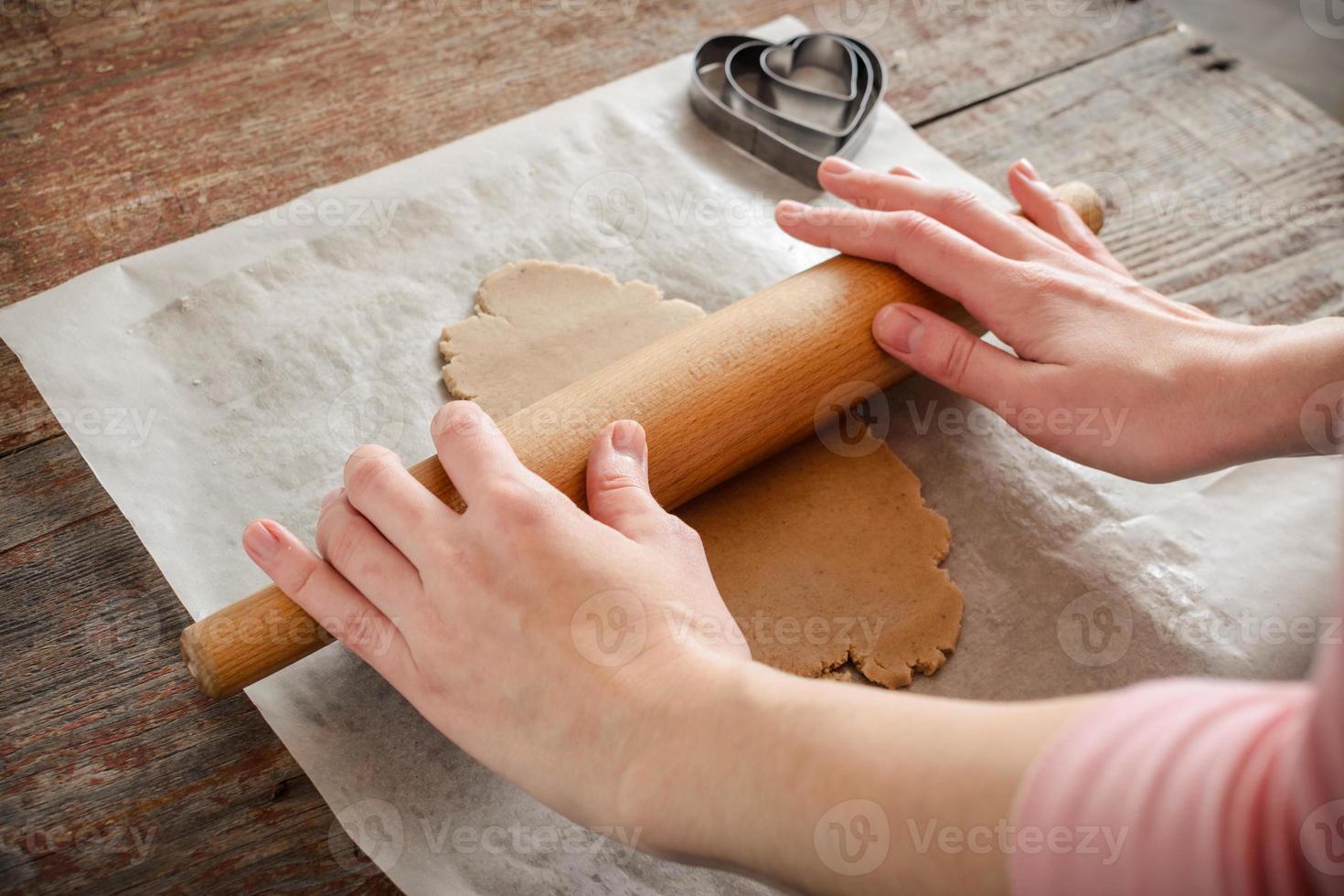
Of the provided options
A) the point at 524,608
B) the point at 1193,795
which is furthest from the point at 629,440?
the point at 1193,795

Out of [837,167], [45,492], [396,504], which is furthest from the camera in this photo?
[837,167]

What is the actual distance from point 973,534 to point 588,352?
666 mm

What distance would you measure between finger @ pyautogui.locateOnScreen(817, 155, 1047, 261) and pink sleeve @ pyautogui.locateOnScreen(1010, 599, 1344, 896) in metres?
0.95

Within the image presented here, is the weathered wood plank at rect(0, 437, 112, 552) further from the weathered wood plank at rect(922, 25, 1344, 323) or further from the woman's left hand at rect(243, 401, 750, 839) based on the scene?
the weathered wood plank at rect(922, 25, 1344, 323)

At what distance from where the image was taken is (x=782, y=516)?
4.85ft

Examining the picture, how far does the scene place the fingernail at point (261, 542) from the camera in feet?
3.95

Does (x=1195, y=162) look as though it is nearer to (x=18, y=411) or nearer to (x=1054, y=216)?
(x=1054, y=216)

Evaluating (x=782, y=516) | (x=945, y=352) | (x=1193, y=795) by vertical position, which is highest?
(x=1193, y=795)

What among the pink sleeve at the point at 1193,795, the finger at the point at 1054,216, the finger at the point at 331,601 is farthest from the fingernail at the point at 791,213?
the pink sleeve at the point at 1193,795

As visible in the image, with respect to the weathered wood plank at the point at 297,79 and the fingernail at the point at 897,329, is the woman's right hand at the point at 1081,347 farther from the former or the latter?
the weathered wood plank at the point at 297,79

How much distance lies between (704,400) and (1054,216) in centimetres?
71

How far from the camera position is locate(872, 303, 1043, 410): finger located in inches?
56.9

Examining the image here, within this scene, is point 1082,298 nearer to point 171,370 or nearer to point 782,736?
point 782,736

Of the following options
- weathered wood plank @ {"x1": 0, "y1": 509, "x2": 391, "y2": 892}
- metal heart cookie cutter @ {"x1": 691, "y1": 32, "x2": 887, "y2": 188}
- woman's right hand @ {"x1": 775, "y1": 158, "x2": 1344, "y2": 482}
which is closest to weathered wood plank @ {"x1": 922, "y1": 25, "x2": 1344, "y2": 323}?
metal heart cookie cutter @ {"x1": 691, "y1": 32, "x2": 887, "y2": 188}
